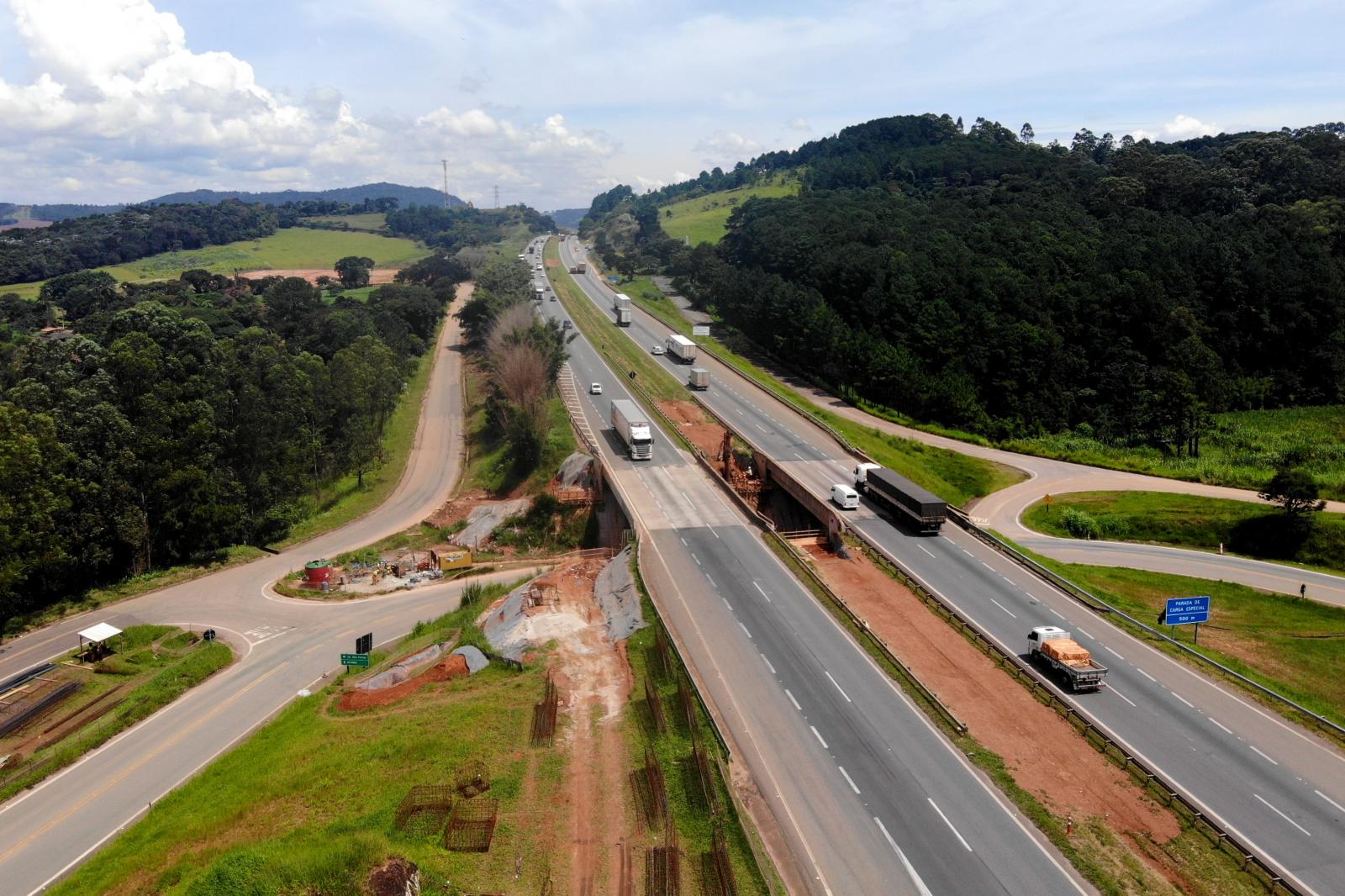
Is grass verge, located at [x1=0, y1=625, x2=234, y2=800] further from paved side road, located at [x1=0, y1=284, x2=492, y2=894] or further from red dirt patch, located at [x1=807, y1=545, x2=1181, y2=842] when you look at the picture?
red dirt patch, located at [x1=807, y1=545, x2=1181, y2=842]

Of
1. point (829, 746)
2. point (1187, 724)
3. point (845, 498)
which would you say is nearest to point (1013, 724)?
point (1187, 724)

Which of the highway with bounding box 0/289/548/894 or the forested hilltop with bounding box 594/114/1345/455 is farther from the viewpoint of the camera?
the forested hilltop with bounding box 594/114/1345/455

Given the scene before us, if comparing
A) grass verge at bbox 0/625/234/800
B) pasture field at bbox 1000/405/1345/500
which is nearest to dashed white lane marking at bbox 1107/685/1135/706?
pasture field at bbox 1000/405/1345/500

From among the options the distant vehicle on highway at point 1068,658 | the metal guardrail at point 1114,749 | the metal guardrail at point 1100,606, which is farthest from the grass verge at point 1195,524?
the distant vehicle on highway at point 1068,658

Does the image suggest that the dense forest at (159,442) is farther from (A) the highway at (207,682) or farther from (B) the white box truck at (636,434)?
(B) the white box truck at (636,434)

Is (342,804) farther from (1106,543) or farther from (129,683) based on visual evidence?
(1106,543)
